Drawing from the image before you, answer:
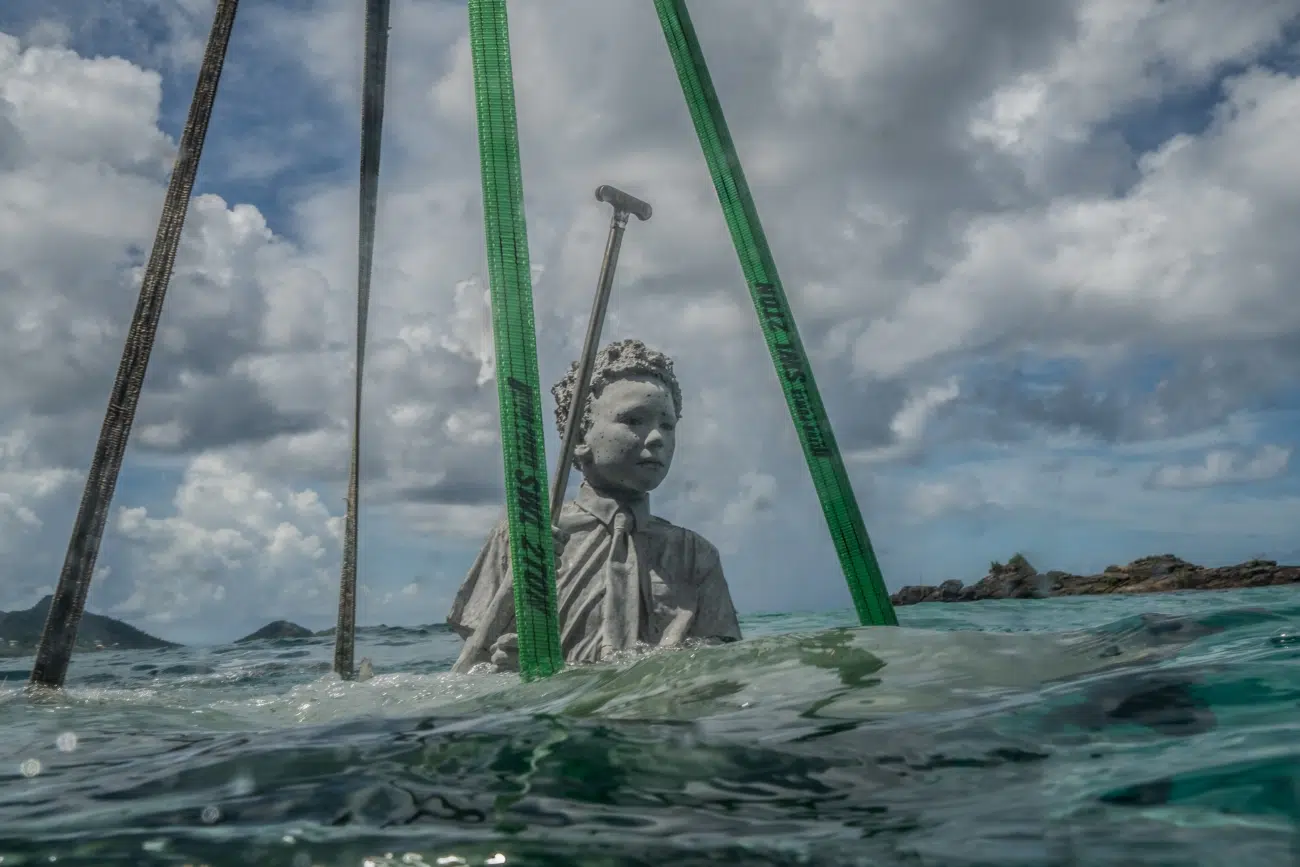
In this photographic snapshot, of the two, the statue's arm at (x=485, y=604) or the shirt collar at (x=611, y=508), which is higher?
the shirt collar at (x=611, y=508)

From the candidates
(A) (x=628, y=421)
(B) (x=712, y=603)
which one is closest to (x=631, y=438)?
(A) (x=628, y=421)

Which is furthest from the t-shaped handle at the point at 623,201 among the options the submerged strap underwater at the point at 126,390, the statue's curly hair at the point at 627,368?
Result: the submerged strap underwater at the point at 126,390

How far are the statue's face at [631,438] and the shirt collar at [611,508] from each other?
0.06 metres

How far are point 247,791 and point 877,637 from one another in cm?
226

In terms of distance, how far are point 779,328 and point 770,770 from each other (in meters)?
3.60

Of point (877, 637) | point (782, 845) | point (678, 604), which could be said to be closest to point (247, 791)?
point (782, 845)

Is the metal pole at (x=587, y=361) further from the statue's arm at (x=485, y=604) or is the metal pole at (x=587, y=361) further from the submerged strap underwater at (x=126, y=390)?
the submerged strap underwater at (x=126, y=390)

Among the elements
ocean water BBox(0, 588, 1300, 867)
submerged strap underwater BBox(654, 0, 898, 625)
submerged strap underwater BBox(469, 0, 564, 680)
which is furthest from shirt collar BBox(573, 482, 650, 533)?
ocean water BBox(0, 588, 1300, 867)

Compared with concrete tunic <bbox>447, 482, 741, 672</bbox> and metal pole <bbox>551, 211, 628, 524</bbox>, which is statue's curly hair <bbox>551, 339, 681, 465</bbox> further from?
concrete tunic <bbox>447, 482, 741, 672</bbox>

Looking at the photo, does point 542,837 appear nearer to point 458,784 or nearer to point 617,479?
point 458,784

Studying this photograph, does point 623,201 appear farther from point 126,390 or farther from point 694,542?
point 126,390

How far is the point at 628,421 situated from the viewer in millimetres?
6508

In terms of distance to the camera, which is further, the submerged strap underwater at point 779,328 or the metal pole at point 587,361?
the metal pole at point 587,361

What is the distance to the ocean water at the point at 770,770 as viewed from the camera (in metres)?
1.72
